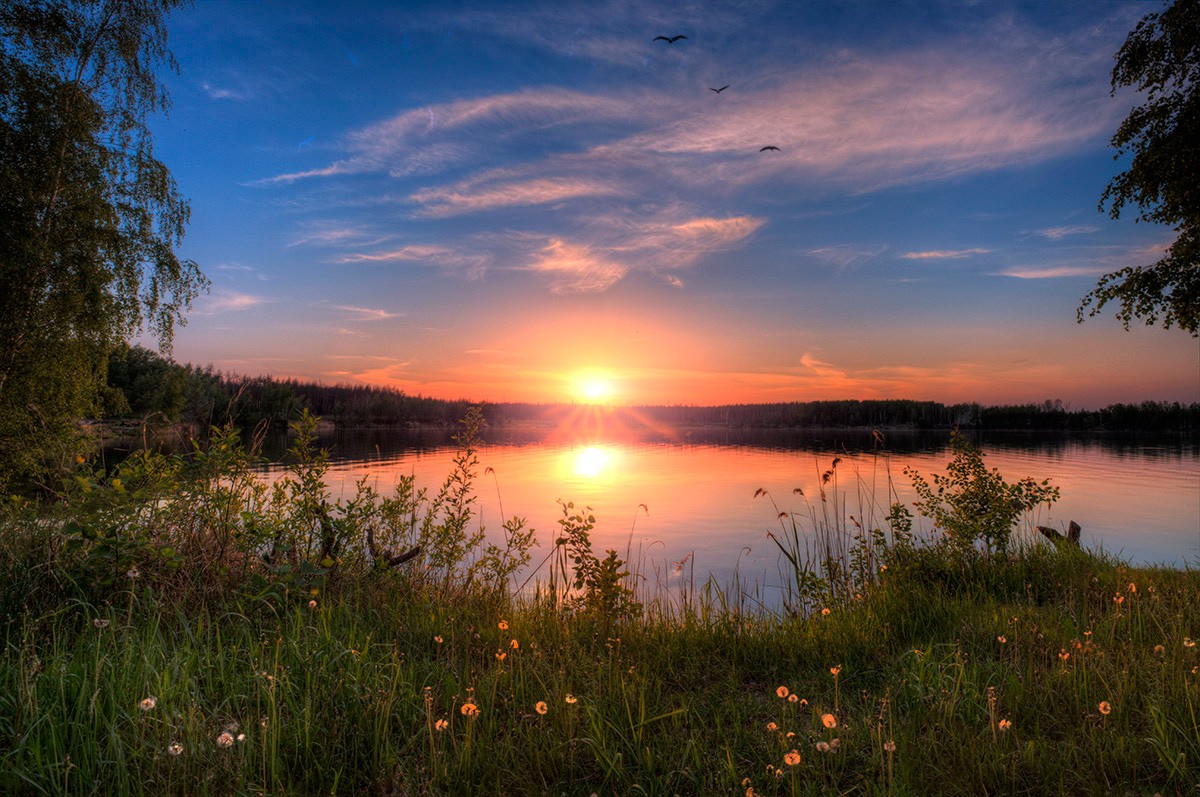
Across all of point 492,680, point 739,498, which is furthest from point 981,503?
point 739,498

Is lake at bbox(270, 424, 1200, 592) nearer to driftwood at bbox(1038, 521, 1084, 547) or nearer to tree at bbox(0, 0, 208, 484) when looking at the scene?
driftwood at bbox(1038, 521, 1084, 547)

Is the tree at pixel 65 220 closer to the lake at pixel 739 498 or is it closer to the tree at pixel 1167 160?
the lake at pixel 739 498

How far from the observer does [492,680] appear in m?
4.07

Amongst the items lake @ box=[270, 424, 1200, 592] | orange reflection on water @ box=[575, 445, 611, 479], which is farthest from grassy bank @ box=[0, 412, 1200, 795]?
orange reflection on water @ box=[575, 445, 611, 479]

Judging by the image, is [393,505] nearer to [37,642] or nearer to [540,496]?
[37,642]

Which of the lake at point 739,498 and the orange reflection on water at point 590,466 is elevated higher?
the lake at point 739,498

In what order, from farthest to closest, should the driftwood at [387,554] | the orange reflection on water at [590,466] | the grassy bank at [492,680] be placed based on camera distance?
the orange reflection on water at [590,466], the driftwood at [387,554], the grassy bank at [492,680]

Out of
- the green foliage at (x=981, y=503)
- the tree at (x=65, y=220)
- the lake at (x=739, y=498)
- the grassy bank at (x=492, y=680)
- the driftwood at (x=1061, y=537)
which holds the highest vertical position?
the tree at (x=65, y=220)

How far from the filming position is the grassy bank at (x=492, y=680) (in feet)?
10.5

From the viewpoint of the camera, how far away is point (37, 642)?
15.0 ft

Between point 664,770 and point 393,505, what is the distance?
5.43 m

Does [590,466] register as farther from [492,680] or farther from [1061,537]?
[492,680]

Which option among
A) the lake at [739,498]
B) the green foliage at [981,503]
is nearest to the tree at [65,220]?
the lake at [739,498]

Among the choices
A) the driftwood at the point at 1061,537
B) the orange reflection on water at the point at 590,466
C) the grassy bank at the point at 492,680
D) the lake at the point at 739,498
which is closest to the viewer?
the grassy bank at the point at 492,680
